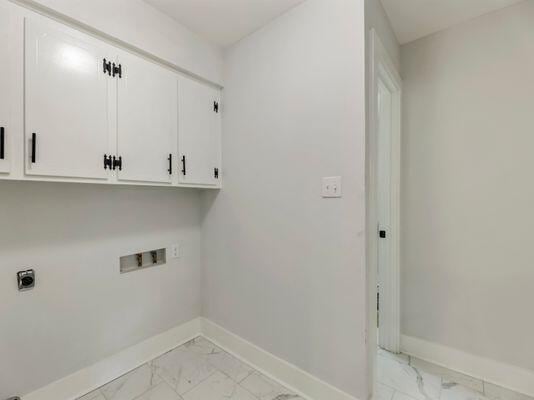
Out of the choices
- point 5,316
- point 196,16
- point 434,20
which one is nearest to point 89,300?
point 5,316

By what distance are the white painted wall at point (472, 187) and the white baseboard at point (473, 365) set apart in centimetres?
5

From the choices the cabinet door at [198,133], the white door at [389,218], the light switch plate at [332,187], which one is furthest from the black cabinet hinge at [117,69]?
the white door at [389,218]

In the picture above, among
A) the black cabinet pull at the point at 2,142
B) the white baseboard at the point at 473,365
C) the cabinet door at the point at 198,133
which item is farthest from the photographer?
the cabinet door at the point at 198,133

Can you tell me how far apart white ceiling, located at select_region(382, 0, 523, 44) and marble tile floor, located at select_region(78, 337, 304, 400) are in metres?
2.65

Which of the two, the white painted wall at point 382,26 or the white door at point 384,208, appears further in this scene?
the white door at point 384,208

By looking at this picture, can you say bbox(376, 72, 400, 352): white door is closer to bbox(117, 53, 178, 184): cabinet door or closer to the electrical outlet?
bbox(117, 53, 178, 184): cabinet door

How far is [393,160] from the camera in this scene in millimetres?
2045

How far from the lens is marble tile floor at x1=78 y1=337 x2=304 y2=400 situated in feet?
5.16

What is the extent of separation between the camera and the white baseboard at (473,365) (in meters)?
1.61

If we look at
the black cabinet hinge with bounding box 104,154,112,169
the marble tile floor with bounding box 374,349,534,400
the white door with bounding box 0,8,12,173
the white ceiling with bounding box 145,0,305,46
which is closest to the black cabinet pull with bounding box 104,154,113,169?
the black cabinet hinge with bounding box 104,154,112,169

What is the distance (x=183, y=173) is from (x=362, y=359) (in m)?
1.68

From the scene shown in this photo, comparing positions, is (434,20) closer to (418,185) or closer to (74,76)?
(418,185)

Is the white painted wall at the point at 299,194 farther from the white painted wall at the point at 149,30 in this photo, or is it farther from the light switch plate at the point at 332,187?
the white painted wall at the point at 149,30

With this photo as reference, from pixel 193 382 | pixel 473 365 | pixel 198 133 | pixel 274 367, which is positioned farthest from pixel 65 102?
pixel 473 365
